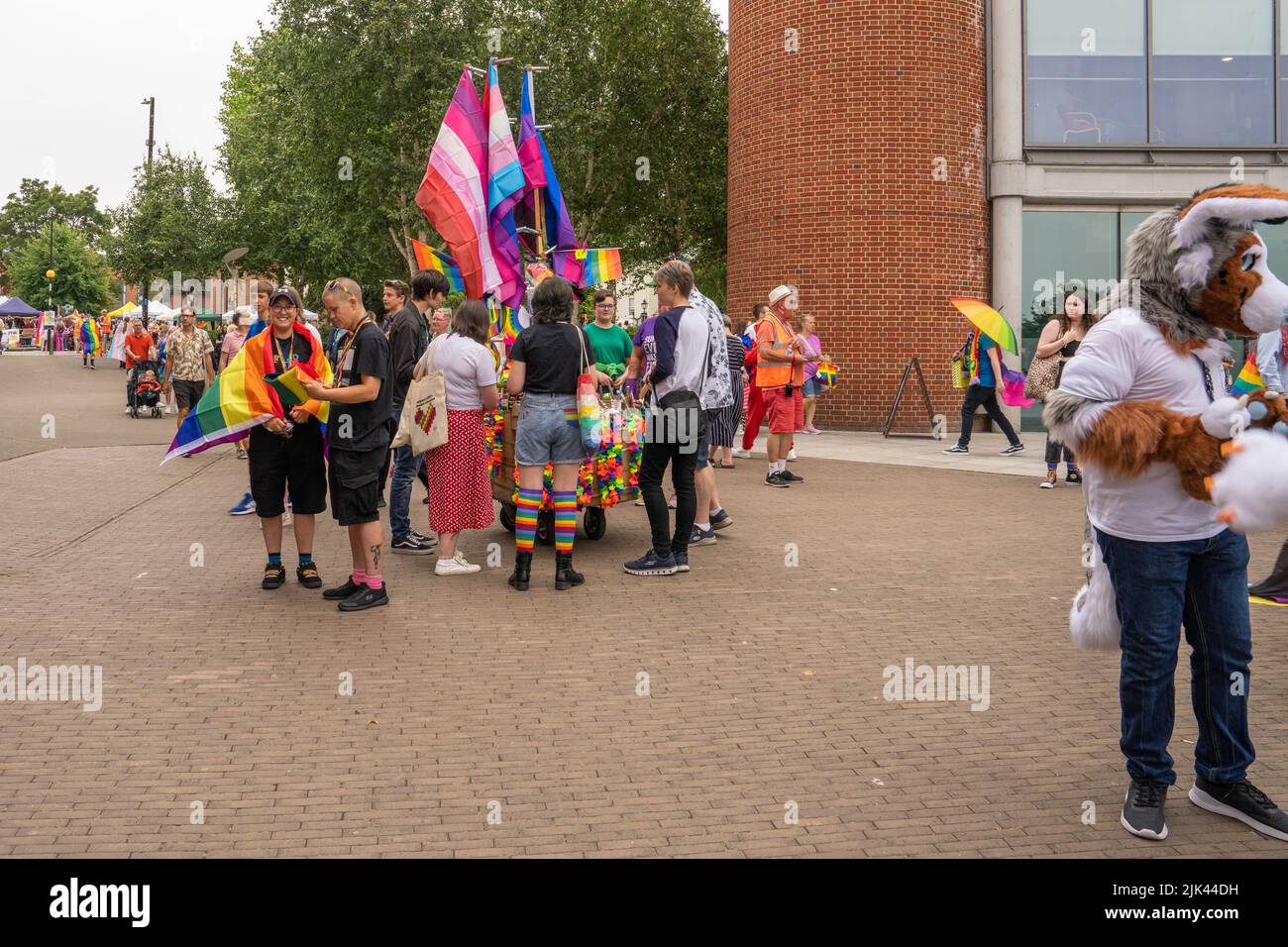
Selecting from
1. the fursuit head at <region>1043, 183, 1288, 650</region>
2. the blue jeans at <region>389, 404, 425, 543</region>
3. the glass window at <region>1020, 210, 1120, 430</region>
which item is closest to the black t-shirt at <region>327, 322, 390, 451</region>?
the blue jeans at <region>389, 404, 425, 543</region>

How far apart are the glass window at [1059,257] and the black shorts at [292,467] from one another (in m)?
15.2

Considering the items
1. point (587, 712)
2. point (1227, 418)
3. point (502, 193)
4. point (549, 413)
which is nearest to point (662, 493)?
point (549, 413)

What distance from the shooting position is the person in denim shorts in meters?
8.23

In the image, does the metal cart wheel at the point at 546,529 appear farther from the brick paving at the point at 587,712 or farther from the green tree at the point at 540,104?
the green tree at the point at 540,104

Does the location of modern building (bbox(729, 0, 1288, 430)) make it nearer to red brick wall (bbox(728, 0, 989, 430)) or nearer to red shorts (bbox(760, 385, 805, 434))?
red brick wall (bbox(728, 0, 989, 430))

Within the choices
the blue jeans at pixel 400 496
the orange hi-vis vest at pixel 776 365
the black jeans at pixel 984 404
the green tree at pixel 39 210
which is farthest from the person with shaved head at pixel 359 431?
the green tree at pixel 39 210

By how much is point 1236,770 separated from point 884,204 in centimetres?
1644

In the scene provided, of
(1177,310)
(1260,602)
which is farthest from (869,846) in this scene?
(1260,602)

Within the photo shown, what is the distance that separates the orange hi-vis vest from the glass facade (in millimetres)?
9356

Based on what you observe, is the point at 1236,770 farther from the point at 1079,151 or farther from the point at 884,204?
the point at 1079,151

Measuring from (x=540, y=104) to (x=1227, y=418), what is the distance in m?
26.7

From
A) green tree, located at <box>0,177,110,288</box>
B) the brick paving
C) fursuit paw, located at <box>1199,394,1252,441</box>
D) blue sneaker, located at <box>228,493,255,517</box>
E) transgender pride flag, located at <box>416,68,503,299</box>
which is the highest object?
green tree, located at <box>0,177,110,288</box>

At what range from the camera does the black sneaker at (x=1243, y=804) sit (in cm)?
420

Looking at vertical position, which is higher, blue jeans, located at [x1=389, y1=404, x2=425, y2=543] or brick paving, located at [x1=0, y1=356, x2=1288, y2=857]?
blue jeans, located at [x1=389, y1=404, x2=425, y2=543]
